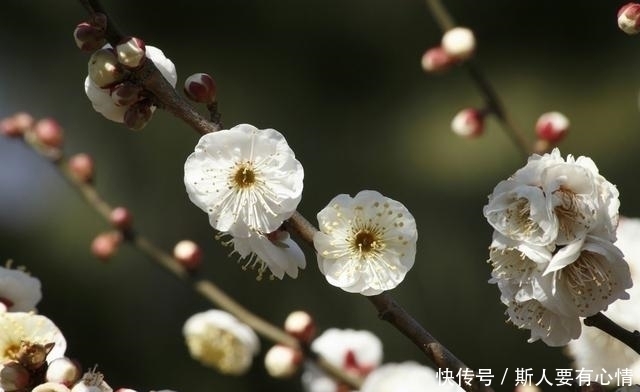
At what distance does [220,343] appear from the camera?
1317 mm

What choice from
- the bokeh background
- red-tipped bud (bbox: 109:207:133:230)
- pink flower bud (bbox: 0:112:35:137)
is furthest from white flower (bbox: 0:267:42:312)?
the bokeh background

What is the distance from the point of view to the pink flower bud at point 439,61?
1.21 m

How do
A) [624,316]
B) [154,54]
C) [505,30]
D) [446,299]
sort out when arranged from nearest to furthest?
[154,54] → [624,316] → [446,299] → [505,30]

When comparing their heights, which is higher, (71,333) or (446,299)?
(446,299)

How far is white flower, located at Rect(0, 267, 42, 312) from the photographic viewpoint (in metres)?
0.89

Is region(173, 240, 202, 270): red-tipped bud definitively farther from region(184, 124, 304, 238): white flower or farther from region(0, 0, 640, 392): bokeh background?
region(0, 0, 640, 392): bokeh background

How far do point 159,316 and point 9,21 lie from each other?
1.37 m

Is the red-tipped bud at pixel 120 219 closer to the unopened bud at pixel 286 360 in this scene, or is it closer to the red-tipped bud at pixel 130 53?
the unopened bud at pixel 286 360

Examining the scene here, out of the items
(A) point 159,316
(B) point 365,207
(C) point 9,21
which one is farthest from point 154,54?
(C) point 9,21

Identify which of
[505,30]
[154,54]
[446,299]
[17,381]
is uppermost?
[505,30]

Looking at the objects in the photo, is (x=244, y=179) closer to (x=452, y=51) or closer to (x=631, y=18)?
(x=631, y=18)

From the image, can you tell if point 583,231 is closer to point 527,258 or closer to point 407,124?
point 527,258

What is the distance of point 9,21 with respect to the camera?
4.18 m

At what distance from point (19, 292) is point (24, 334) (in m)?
0.12
